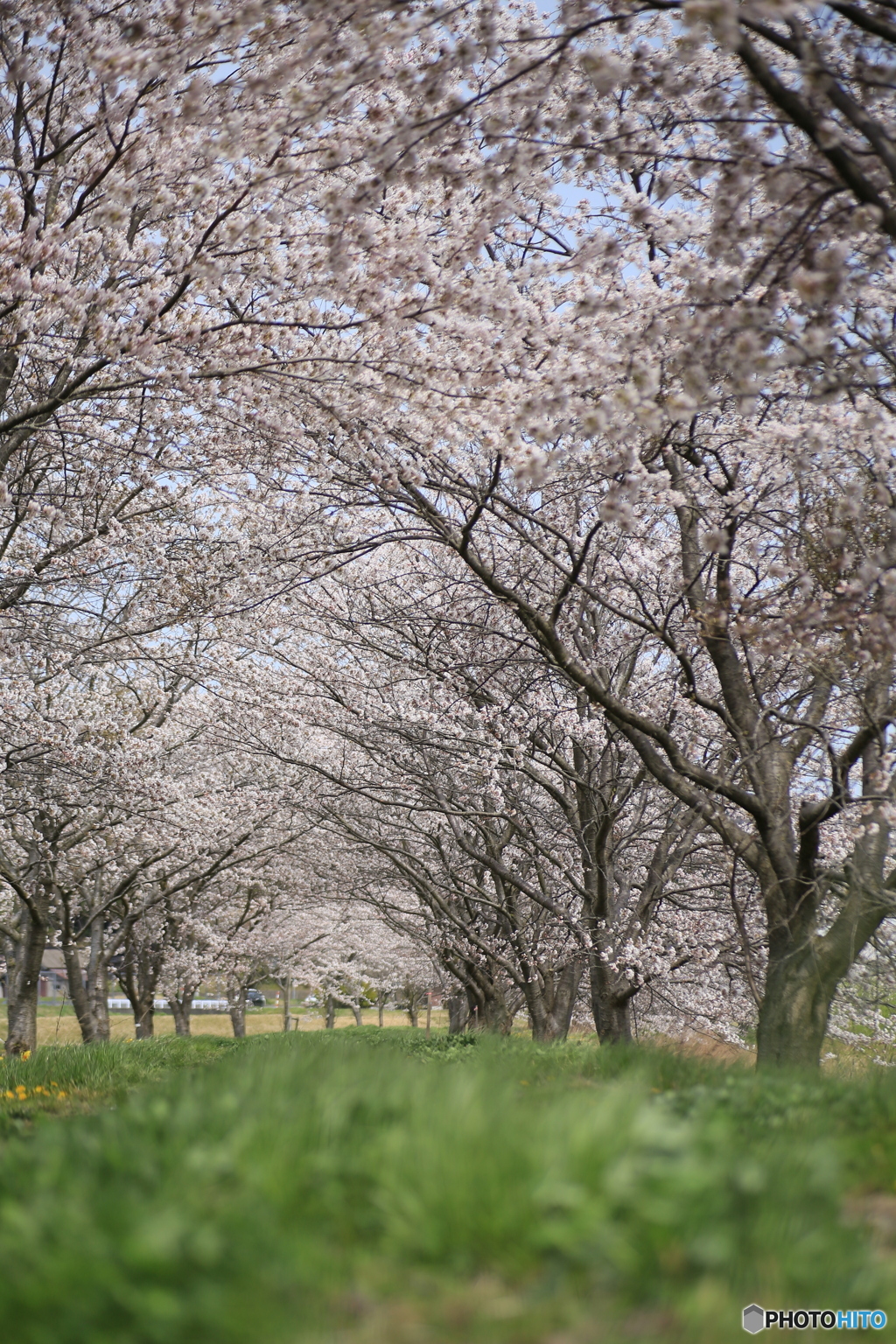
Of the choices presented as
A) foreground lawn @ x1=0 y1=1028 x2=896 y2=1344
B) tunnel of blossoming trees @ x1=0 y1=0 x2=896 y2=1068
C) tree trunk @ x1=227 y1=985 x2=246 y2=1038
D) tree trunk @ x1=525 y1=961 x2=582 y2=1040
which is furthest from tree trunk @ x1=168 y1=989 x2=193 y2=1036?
foreground lawn @ x1=0 y1=1028 x2=896 y2=1344

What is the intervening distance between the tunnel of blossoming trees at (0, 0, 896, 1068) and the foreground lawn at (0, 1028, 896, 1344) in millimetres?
2716

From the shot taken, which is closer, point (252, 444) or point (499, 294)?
point (499, 294)

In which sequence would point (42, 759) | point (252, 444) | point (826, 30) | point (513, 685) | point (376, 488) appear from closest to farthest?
point (826, 30) → point (376, 488) → point (252, 444) → point (513, 685) → point (42, 759)

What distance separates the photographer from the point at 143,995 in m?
20.0

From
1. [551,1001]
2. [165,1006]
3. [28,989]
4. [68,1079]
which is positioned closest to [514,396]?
[68,1079]

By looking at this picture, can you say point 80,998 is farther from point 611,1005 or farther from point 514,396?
point 514,396

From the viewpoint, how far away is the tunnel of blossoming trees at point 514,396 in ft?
13.6

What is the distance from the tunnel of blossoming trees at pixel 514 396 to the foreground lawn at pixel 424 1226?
2.72 m

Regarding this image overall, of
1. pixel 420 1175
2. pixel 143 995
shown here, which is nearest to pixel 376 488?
pixel 420 1175

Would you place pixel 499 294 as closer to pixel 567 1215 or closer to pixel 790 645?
pixel 790 645

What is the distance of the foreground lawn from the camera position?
1.67 meters

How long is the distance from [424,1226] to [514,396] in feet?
14.2

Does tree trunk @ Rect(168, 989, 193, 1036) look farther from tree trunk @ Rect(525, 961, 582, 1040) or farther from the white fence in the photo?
the white fence

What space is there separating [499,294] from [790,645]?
2.72 metres
